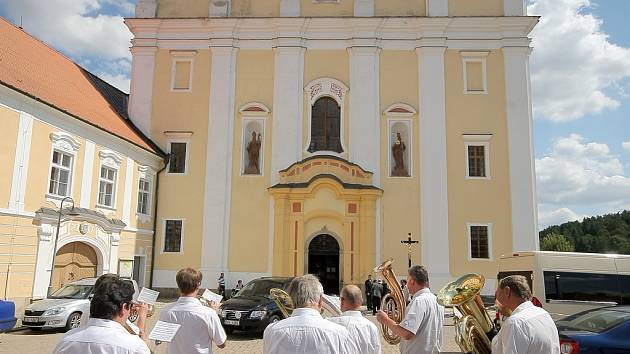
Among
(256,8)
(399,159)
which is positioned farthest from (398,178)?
(256,8)

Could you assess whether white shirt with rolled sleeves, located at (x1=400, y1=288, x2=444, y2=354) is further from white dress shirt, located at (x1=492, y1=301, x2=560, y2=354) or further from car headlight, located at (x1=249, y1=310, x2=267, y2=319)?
car headlight, located at (x1=249, y1=310, x2=267, y2=319)

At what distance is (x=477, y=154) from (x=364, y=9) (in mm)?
8602

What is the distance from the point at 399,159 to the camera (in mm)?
23922

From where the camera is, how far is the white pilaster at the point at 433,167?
22.9 meters

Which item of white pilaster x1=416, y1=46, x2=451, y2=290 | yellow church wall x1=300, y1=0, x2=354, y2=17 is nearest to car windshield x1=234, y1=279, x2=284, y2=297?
white pilaster x1=416, y1=46, x2=451, y2=290

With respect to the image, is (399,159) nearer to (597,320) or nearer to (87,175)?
(87,175)

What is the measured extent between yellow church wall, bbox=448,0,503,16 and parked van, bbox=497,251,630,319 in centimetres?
1495

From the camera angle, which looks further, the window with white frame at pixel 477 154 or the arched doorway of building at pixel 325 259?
the window with white frame at pixel 477 154

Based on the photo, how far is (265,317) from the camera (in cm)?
1303

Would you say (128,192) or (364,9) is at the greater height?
(364,9)

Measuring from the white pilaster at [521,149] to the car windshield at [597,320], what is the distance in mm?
15222

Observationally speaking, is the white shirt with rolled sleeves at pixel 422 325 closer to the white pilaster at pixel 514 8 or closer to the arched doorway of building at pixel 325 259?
the arched doorway of building at pixel 325 259

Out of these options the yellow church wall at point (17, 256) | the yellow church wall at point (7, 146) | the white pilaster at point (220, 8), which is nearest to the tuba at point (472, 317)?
the yellow church wall at point (7, 146)

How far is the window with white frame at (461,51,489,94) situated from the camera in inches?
958
